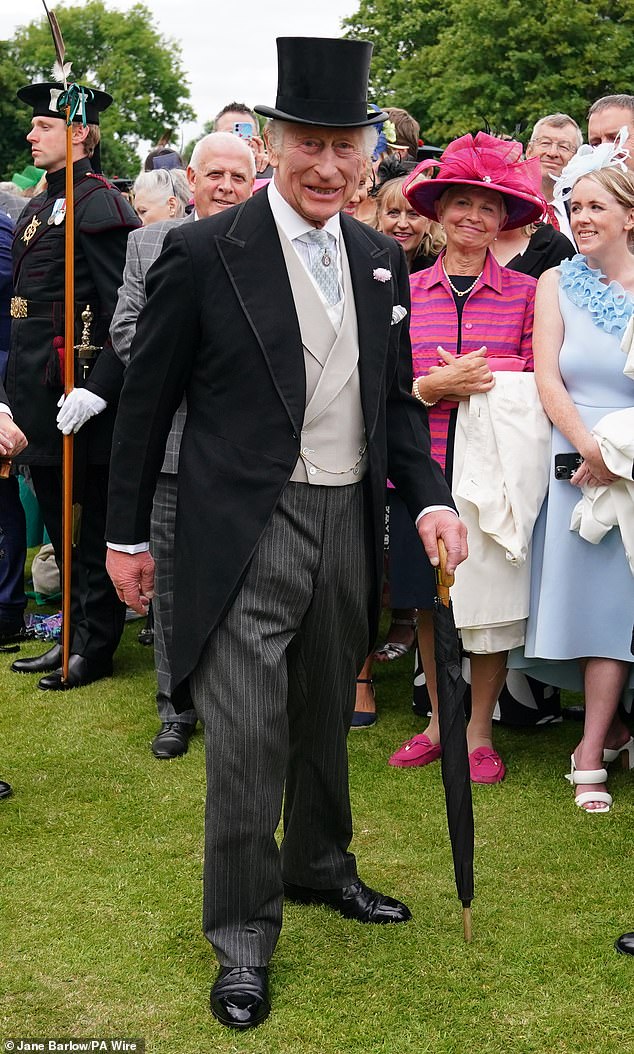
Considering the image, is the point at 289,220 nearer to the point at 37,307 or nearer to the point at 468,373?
the point at 468,373

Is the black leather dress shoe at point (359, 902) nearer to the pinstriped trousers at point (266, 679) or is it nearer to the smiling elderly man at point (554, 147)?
the pinstriped trousers at point (266, 679)

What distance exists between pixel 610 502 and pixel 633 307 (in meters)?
0.70

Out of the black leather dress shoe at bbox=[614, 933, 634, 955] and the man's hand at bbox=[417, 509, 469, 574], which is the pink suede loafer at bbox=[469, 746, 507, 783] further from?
the man's hand at bbox=[417, 509, 469, 574]

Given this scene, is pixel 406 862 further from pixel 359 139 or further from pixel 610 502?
pixel 359 139

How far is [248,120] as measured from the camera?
26.5 feet

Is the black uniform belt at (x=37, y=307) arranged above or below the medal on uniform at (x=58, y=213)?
below

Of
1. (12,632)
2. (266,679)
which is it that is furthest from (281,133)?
(12,632)

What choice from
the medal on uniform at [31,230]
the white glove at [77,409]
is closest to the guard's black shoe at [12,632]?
the white glove at [77,409]

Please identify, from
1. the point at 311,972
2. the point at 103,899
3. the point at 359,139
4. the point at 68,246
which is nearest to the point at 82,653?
the point at 68,246

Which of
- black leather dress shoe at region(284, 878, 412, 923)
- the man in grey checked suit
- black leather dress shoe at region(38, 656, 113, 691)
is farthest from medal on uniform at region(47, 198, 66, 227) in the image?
black leather dress shoe at region(284, 878, 412, 923)

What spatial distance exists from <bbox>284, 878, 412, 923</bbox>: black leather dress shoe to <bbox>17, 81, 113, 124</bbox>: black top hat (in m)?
3.71

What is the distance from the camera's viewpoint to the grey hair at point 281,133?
310cm

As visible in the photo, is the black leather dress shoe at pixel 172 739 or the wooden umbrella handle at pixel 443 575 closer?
the wooden umbrella handle at pixel 443 575

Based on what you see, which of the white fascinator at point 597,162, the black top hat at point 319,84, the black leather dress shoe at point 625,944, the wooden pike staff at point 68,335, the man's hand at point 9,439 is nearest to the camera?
the black top hat at point 319,84
